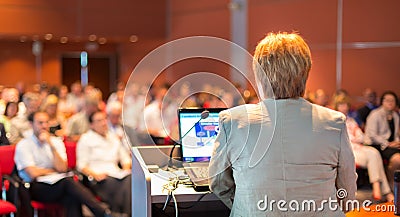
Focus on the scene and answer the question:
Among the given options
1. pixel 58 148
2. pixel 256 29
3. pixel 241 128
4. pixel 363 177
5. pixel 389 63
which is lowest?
pixel 363 177

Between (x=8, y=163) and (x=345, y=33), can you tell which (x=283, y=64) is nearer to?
(x=8, y=163)

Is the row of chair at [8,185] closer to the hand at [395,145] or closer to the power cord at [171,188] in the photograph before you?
the power cord at [171,188]

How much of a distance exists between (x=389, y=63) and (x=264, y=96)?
6.27 meters

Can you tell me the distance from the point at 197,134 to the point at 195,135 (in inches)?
0.5

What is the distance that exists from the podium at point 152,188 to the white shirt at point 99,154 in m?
2.30

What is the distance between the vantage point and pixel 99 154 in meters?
5.44

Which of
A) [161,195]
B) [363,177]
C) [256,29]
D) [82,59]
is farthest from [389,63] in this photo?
[82,59]

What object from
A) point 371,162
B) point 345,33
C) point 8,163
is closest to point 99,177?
point 8,163

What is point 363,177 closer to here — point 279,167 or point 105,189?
point 105,189

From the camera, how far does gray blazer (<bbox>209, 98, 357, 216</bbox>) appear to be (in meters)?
2.17

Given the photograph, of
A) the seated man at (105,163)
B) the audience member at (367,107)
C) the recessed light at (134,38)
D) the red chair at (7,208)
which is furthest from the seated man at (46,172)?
the recessed light at (134,38)

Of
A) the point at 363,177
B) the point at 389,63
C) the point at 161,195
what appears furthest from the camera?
the point at 389,63

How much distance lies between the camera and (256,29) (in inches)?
412

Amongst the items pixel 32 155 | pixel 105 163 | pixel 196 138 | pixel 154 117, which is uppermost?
pixel 196 138
